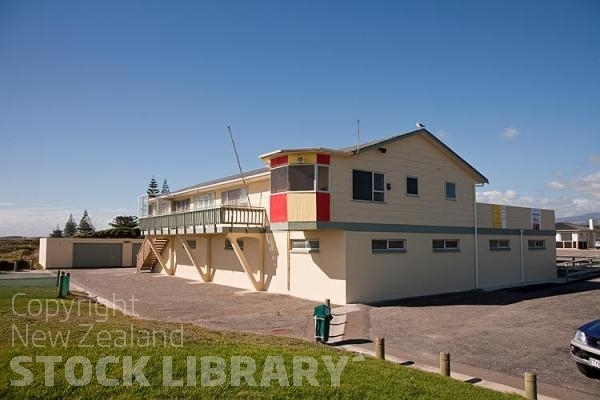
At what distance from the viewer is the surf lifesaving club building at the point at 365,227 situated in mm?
17875

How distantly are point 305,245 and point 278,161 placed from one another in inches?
143

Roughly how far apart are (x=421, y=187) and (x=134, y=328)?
14690 mm

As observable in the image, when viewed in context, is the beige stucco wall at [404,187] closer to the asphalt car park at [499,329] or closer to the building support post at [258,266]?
the asphalt car park at [499,329]

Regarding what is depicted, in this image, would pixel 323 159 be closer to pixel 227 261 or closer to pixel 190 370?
pixel 227 261

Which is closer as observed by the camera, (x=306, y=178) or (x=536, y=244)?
(x=306, y=178)

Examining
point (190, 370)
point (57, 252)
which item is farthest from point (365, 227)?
point (57, 252)

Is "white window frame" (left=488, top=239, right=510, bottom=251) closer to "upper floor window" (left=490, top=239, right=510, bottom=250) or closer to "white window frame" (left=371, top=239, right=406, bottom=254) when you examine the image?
"upper floor window" (left=490, top=239, right=510, bottom=250)

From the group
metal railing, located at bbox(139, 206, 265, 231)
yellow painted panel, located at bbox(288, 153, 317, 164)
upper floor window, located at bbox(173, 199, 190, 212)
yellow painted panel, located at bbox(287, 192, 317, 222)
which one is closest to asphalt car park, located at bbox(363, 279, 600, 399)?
yellow painted panel, located at bbox(287, 192, 317, 222)

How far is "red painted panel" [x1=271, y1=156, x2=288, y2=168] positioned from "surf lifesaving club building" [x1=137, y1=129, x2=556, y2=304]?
40 mm

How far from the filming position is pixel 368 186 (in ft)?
62.8

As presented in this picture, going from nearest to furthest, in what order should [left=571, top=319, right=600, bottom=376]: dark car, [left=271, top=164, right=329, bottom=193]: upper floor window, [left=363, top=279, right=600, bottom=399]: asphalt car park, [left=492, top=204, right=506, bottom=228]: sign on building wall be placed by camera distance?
[left=571, top=319, right=600, bottom=376]: dark car < [left=363, top=279, right=600, bottom=399]: asphalt car park < [left=271, top=164, right=329, bottom=193]: upper floor window < [left=492, top=204, right=506, bottom=228]: sign on building wall

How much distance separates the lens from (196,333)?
10.2m

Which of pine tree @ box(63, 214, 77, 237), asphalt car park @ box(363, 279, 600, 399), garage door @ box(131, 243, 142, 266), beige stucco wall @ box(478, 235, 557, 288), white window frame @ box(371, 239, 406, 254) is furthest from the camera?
pine tree @ box(63, 214, 77, 237)

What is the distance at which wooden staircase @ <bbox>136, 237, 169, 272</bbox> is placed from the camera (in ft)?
107
